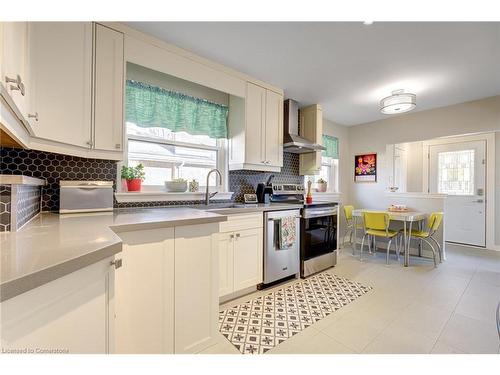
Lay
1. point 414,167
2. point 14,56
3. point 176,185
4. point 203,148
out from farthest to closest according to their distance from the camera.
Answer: point 414,167 → point 203,148 → point 176,185 → point 14,56

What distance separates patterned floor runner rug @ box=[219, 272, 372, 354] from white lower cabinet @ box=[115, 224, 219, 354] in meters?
0.29

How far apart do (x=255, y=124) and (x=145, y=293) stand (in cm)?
213

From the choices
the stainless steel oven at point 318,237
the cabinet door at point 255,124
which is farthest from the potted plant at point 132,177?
the stainless steel oven at point 318,237

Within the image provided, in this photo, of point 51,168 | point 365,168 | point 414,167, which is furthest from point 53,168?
point 414,167

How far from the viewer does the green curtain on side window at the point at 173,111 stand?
2107mm

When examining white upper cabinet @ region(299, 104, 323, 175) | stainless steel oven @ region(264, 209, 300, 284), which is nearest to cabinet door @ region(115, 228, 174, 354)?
stainless steel oven @ region(264, 209, 300, 284)

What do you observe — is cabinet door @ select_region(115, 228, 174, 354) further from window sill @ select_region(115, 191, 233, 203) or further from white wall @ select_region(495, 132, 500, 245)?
white wall @ select_region(495, 132, 500, 245)

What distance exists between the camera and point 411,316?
1952 mm

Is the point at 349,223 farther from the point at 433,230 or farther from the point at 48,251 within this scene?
the point at 48,251

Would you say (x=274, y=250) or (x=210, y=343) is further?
(x=274, y=250)
